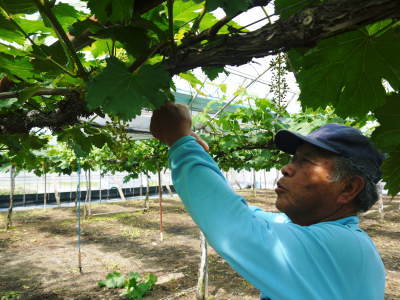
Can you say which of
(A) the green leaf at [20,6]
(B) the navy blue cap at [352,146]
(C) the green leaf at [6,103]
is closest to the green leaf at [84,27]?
(A) the green leaf at [20,6]

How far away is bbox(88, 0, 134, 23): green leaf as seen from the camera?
0.73 metres

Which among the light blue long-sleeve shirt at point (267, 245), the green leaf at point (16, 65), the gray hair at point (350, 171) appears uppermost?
the green leaf at point (16, 65)

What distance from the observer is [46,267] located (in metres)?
7.45

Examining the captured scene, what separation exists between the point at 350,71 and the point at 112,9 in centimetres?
64

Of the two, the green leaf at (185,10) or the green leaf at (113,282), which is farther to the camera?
the green leaf at (113,282)

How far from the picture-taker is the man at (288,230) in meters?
0.86

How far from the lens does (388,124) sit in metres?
0.87

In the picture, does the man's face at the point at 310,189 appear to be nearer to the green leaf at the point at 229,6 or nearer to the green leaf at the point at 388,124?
the green leaf at the point at 388,124

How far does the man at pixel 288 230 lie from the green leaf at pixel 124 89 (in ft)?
0.59

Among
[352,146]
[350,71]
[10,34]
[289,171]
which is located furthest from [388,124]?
[10,34]

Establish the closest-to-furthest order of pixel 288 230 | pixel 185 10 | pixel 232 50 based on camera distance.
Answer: pixel 232 50 < pixel 288 230 < pixel 185 10

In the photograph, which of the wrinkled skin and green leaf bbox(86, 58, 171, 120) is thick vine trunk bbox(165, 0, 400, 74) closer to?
green leaf bbox(86, 58, 171, 120)

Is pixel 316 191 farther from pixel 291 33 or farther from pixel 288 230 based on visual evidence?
pixel 291 33

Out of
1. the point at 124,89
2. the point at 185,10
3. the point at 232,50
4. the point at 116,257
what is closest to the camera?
the point at 232,50
